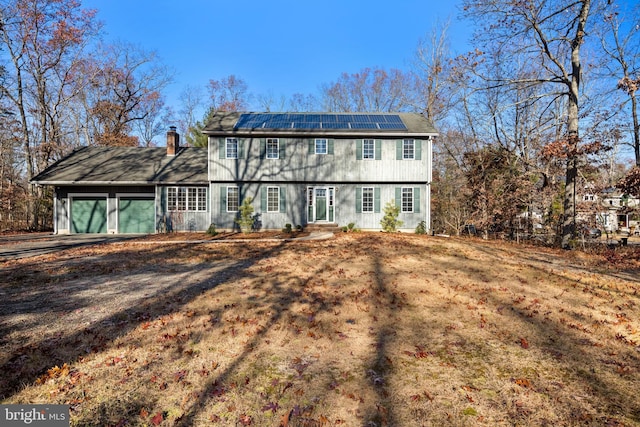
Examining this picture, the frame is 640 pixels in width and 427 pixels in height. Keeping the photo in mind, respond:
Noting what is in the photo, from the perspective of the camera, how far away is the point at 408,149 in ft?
61.6

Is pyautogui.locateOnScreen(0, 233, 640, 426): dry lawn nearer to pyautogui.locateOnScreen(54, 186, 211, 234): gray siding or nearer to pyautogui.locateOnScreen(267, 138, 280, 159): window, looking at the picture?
pyautogui.locateOnScreen(54, 186, 211, 234): gray siding

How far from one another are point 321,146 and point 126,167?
12334 mm

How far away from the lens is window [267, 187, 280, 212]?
62.1ft

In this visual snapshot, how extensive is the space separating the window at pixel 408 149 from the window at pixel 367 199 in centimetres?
272

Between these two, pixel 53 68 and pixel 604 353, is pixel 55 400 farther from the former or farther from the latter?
pixel 53 68

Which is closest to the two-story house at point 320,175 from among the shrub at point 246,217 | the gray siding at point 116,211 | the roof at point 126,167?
the shrub at point 246,217

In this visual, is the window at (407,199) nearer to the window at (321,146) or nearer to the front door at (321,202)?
the front door at (321,202)

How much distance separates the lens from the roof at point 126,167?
18.9 m

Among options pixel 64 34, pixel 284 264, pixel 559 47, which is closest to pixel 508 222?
pixel 559 47

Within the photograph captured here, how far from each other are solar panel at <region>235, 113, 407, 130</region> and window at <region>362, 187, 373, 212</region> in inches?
141

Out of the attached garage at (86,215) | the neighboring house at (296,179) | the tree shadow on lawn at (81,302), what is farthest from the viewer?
the attached garage at (86,215)

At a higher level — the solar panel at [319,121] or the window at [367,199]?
the solar panel at [319,121]

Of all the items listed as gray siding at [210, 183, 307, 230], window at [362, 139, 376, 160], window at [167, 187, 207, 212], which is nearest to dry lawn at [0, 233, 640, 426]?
gray siding at [210, 183, 307, 230]

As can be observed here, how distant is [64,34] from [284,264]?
93.7 feet
